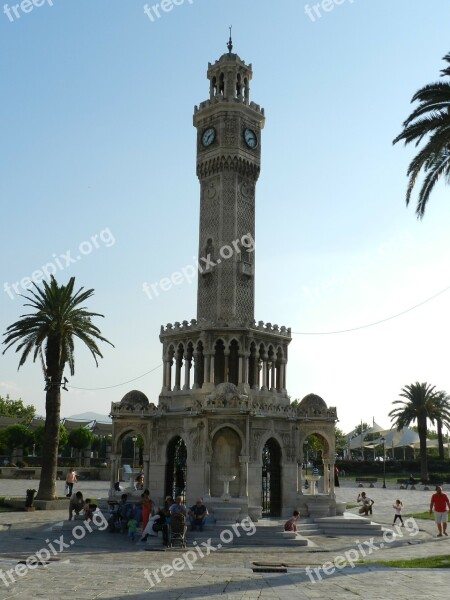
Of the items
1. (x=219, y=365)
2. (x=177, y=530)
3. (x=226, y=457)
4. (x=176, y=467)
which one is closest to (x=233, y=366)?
(x=219, y=365)

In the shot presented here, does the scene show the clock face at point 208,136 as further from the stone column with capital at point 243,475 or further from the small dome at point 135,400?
the stone column with capital at point 243,475

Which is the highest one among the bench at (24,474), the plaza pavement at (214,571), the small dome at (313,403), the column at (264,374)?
the column at (264,374)

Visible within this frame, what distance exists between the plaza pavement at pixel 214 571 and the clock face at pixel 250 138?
22.5 meters

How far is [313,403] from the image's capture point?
33.6 metres

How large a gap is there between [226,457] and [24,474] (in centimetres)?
3468

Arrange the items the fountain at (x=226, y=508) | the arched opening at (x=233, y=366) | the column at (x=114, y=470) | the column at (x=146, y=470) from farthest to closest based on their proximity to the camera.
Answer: the arched opening at (x=233, y=366)
the column at (x=146, y=470)
the column at (x=114, y=470)
the fountain at (x=226, y=508)

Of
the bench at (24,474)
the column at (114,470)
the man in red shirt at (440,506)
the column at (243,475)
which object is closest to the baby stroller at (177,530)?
the column at (243,475)

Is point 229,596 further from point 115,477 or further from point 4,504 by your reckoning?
point 4,504

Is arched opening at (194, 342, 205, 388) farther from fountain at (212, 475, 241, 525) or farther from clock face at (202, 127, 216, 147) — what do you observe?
clock face at (202, 127, 216, 147)

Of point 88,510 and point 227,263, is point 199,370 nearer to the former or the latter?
point 227,263

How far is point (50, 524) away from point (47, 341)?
11682mm

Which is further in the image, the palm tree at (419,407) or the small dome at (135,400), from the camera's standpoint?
the palm tree at (419,407)

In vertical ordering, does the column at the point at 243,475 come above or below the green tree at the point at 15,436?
below

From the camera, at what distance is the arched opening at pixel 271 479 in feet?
104
